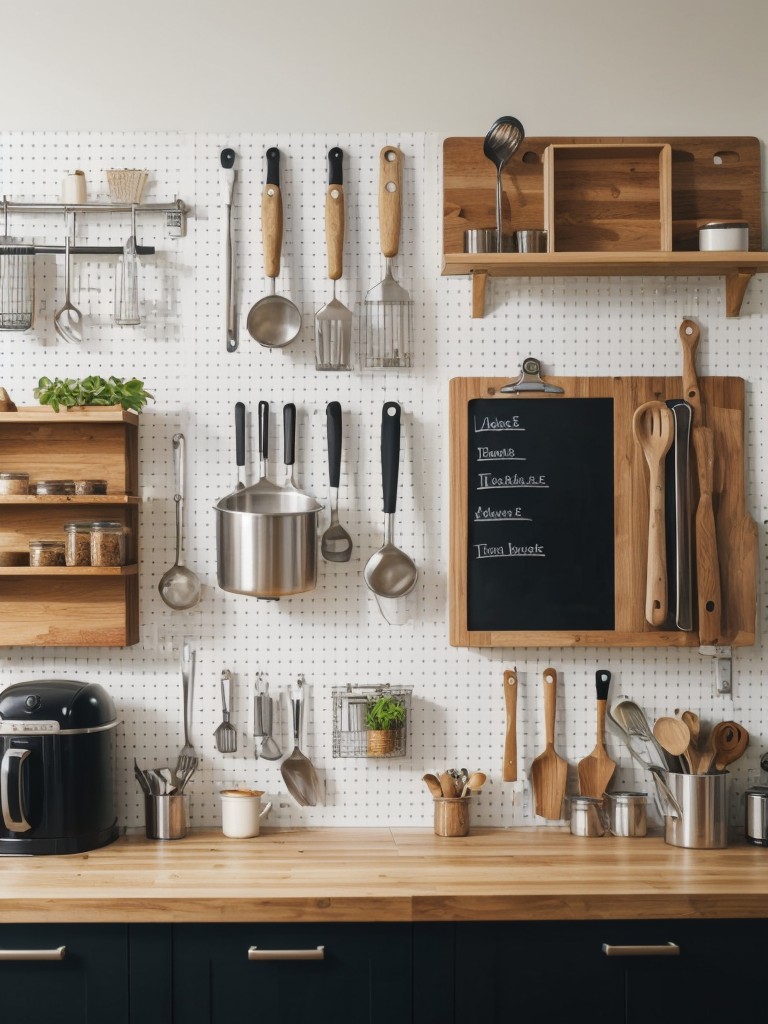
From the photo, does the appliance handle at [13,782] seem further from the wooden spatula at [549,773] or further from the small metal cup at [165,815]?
the wooden spatula at [549,773]

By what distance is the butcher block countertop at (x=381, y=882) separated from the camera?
2.06m

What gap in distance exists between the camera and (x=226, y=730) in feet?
8.61

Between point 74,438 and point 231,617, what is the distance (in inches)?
23.2

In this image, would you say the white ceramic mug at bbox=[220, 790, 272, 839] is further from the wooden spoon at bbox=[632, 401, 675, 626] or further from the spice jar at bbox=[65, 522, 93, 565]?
the wooden spoon at bbox=[632, 401, 675, 626]

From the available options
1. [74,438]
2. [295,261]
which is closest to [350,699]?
[74,438]

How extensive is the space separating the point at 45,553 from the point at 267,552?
523mm

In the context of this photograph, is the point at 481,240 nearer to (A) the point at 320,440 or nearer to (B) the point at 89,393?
(A) the point at 320,440

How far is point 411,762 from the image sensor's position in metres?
2.65

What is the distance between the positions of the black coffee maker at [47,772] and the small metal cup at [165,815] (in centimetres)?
14

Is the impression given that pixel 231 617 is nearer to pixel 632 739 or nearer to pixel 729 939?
pixel 632 739

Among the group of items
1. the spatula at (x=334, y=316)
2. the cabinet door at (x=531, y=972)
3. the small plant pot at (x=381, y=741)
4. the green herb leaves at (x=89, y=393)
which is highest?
the spatula at (x=334, y=316)

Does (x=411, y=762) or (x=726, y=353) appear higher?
(x=726, y=353)

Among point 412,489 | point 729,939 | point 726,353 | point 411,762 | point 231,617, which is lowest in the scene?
point 729,939

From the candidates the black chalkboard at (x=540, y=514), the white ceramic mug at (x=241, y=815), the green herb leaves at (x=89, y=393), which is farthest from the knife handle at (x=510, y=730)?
the green herb leaves at (x=89, y=393)
